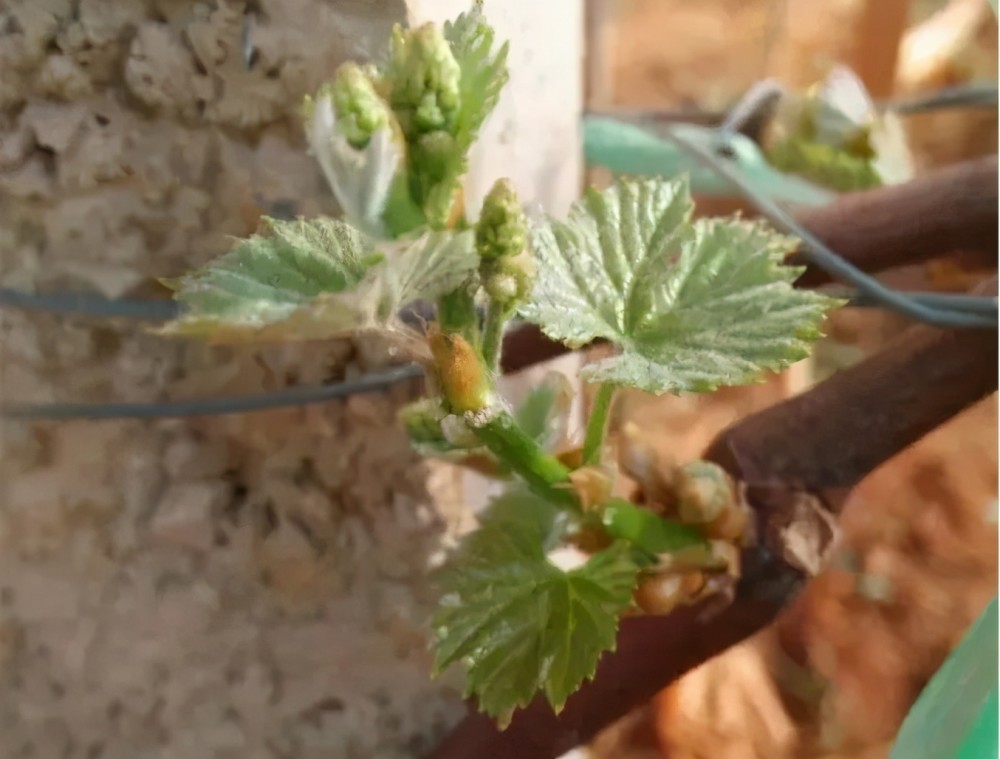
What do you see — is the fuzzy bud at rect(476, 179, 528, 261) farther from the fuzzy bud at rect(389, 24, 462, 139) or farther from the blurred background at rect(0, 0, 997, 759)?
the blurred background at rect(0, 0, 997, 759)

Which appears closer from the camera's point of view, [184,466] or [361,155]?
[361,155]

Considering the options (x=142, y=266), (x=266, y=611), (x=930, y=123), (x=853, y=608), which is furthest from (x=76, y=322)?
(x=930, y=123)

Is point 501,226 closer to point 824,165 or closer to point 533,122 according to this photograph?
point 533,122

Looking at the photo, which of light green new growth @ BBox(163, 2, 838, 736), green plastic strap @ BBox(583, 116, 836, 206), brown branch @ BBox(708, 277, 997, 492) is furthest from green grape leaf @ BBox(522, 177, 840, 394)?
green plastic strap @ BBox(583, 116, 836, 206)

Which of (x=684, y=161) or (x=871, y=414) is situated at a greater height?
(x=684, y=161)

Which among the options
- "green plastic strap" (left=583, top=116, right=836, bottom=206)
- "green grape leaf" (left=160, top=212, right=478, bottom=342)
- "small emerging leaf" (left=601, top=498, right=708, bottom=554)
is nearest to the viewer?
"green grape leaf" (left=160, top=212, right=478, bottom=342)

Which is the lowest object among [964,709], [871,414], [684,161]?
[964,709]

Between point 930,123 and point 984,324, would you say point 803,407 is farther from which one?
point 930,123

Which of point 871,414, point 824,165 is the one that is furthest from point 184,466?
point 824,165
